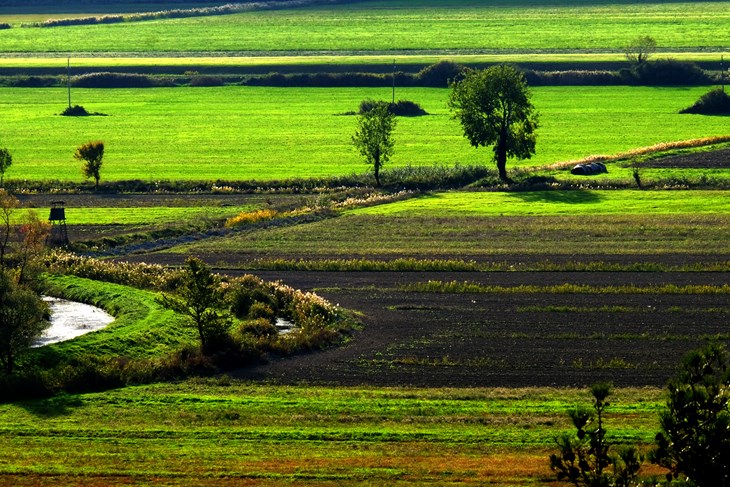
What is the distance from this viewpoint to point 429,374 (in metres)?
49.3

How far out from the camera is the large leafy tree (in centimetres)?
9631

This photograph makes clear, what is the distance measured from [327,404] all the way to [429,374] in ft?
18.0

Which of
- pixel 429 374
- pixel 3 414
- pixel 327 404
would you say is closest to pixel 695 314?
pixel 429 374

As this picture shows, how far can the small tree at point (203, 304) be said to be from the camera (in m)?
52.5

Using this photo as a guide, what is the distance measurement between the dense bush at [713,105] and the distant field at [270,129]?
9.44 feet

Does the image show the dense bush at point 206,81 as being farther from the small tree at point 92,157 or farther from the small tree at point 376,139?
the small tree at point 92,157

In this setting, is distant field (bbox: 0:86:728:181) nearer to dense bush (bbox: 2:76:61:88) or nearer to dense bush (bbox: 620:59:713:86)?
dense bush (bbox: 620:59:713:86)

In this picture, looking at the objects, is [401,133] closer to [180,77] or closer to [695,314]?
[180,77]

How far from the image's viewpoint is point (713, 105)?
426 feet

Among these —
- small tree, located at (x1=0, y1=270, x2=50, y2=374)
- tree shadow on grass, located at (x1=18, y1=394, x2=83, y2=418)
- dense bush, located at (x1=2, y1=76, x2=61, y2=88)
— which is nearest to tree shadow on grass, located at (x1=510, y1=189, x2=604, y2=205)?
small tree, located at (x1=0, y1=270, x2=50, y2=374)

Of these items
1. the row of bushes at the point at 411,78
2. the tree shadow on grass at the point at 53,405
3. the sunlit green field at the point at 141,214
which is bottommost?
the sunlit green field at the point at 141,214

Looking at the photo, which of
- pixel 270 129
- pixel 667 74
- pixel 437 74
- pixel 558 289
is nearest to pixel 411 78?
pixel 437 74

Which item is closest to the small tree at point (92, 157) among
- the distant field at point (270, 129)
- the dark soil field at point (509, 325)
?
the distant field at point (270, 129)

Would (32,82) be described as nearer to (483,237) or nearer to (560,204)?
(560,204)
